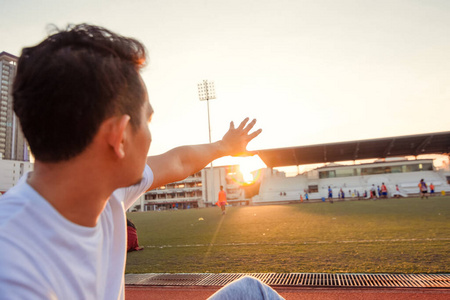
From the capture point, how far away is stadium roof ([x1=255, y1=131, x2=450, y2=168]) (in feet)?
140

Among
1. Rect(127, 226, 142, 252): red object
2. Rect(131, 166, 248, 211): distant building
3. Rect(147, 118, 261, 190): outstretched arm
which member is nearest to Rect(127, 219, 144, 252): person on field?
Rect(127, 226, 142, 252): red object

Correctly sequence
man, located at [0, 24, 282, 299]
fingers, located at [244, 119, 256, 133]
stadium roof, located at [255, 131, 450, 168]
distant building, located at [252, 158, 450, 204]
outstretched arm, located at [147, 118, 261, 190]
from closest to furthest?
man, located at [0, 24, 282, 299] → outstretched arm, located at [147, 118, 261, 190] → fingers, located at [244, 119, 256, 133] → distant building, located at [252, 158, 450, 204] → stadium roof, located at [255, 131, 450, 168]

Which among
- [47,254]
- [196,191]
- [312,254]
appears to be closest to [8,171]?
[196,191]

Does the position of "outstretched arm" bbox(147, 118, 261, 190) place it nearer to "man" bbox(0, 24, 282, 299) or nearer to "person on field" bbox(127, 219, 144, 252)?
"man" bbox(0, 24, 282, 299)

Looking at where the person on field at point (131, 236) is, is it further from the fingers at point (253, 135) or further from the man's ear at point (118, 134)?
the man's ear at point (118, 134)

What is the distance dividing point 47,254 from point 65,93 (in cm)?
52

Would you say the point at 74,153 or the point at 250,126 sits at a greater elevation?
the point at 250,126

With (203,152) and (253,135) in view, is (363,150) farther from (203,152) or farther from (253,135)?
(203,152)

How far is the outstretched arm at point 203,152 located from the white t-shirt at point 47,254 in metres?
0.91

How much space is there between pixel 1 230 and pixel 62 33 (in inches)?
28.8

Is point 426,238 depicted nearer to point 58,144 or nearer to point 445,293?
point 445,293

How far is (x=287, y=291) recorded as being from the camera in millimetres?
3707

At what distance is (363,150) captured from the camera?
152 feet

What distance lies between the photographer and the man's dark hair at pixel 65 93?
98cm
